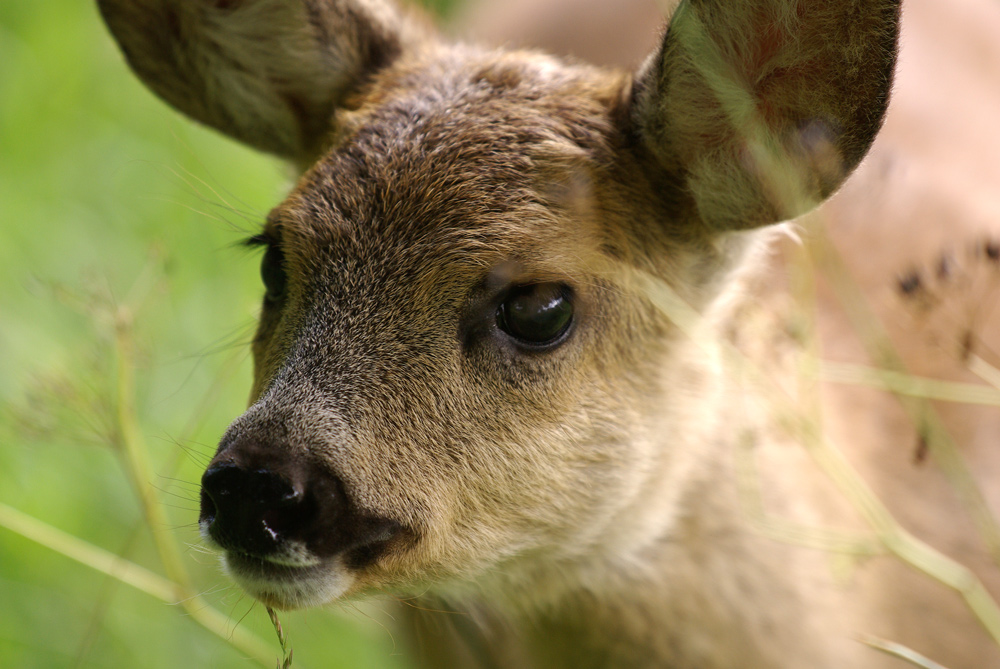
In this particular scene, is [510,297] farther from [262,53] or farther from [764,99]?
[262,53]

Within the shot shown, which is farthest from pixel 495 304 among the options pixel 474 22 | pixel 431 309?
pixel 474 22

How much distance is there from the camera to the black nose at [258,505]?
6.91ft

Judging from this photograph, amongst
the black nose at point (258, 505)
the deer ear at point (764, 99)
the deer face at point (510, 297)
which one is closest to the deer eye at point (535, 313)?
the deer face at point (510, 297)

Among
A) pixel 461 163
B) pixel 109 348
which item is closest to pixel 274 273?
pixel 461 163

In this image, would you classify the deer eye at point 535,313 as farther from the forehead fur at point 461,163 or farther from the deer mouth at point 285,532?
the deer mouth at point 285,532

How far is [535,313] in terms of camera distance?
2.53 metres

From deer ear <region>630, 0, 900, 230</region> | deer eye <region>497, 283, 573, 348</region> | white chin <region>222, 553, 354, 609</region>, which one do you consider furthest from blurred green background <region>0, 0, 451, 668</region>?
deer ear <region>630, 0, 900, 230</region>

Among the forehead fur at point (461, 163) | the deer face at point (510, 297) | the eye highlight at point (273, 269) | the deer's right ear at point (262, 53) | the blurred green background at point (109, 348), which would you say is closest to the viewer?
the deer face at point (510, 297)

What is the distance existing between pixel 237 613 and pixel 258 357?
170 cm

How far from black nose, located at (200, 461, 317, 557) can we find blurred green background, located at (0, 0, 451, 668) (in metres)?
0.52

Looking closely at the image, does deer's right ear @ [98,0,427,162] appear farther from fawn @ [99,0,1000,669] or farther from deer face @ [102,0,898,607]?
deer face @ [102,0,898,607]

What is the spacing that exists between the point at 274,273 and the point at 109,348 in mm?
1162

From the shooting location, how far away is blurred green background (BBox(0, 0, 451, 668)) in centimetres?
337

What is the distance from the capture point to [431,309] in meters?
2.47
